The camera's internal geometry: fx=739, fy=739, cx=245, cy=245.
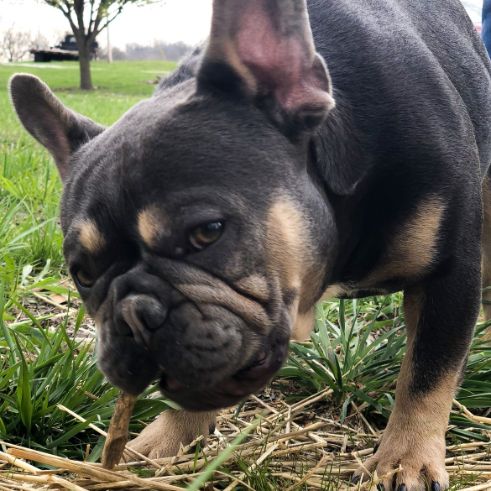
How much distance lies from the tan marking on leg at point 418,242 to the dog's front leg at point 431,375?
13cm

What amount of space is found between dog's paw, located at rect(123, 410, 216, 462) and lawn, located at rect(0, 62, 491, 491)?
0.05 metres

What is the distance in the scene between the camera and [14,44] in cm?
6122

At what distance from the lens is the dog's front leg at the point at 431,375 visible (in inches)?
102

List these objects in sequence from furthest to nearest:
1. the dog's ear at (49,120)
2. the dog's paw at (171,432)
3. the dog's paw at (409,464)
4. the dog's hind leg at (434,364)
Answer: the dog's ear at (49,120), the dog's paw at (171,432), the dog's hind leg at (434,364), the dog's paw at (409,464)


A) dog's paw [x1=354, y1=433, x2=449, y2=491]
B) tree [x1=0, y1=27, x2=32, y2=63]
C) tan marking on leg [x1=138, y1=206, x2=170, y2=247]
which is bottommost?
tree [x1=0, y1=27, x2=32, y2=63]

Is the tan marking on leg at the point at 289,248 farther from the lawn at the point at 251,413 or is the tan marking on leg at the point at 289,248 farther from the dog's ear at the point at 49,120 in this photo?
the dog's ear at the point at 49,120

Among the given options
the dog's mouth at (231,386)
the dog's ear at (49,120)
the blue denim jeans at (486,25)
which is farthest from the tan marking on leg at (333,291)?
the blue denim jeans at (486,25)

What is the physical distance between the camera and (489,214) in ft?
13.1

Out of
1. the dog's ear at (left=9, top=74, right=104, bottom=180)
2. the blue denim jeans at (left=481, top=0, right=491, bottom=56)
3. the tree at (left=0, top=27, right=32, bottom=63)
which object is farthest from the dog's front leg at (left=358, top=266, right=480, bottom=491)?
the tree at (left=0, top=27, right=32, bottom=63)

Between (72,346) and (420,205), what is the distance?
4.53ft

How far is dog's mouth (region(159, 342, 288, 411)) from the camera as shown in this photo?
2176 mm

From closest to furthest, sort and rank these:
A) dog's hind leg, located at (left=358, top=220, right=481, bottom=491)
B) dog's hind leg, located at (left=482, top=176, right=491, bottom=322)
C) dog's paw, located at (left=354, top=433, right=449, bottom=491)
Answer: dog's paw, located at (left=354, top=433, right=449, bottom=491) → dog's hind leg, located at (left=358, top=220, right=481, bottom=491) → dog's hind leg, located at (left=482, top=176, right=491, bottom=322)

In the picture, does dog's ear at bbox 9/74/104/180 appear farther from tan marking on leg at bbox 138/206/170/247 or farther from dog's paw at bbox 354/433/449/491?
dog's paw at bbox 354/433/449/491

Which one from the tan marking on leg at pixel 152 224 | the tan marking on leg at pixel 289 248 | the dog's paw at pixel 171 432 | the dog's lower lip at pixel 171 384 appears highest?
the tan marking on leg at pixel 152 224
